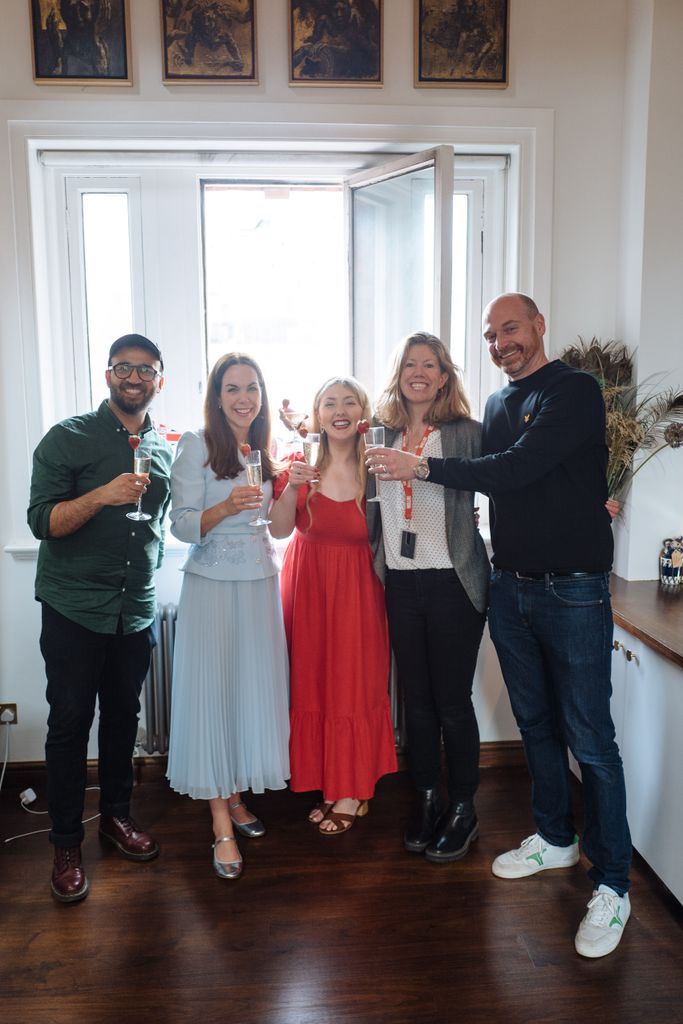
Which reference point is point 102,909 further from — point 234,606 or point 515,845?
point 515,845

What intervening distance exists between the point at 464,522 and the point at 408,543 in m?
0.19

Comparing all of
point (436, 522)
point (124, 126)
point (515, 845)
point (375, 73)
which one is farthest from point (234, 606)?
point (375, 73)

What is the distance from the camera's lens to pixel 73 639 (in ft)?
7.80

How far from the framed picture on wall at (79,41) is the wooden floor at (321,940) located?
2.71 metres

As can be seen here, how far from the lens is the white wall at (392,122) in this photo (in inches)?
114

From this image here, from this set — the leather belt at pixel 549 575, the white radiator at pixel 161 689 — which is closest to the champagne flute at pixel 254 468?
the leather belt at pixel 549 575

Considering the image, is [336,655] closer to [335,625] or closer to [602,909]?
[335,625]

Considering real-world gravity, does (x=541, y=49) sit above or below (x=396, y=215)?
above

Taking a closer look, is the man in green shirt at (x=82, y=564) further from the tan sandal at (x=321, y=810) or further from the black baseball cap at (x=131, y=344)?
the tan sandal at (x=321, y=810)

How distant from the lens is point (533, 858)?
249 centimetres

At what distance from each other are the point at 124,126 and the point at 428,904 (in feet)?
9.29

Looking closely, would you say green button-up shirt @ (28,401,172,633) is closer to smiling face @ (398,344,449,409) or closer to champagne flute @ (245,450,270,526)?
champagne flute @ (245,450,270,526)

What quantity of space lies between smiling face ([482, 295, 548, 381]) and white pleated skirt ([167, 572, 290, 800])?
100 centimetres

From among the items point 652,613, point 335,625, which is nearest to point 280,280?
point 335,625
